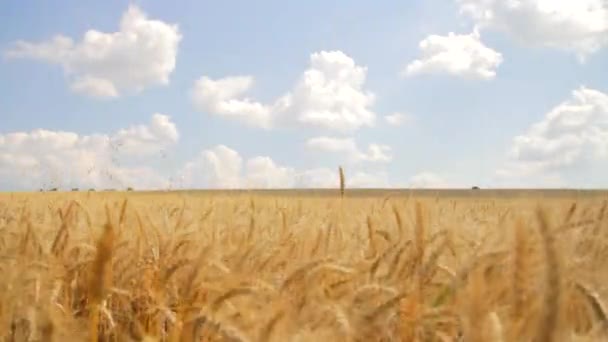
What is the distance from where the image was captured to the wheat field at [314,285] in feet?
3.36

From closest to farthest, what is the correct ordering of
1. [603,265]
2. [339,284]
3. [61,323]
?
[61,323]
[339,284]
[603,265]

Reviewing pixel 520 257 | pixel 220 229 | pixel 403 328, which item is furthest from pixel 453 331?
pixel 220 229

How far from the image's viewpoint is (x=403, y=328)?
4.18ft

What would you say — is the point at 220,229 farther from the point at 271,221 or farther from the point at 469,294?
the point at 469,294

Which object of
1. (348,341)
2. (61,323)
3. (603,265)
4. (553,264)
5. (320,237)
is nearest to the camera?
(553,264)

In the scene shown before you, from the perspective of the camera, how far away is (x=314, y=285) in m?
1.56

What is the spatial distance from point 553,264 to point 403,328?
538 mm

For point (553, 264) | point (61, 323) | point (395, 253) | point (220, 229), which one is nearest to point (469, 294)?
point (553, 264)

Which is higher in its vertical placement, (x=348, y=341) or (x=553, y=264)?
(x=553, y=264)

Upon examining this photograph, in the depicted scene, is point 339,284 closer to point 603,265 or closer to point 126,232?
point 603,265

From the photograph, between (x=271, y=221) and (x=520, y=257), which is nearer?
(x=520, y=257)

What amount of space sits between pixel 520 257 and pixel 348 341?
1.21 ft

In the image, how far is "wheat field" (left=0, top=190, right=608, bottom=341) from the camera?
103 cm

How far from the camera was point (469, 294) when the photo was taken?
97 centimetres
